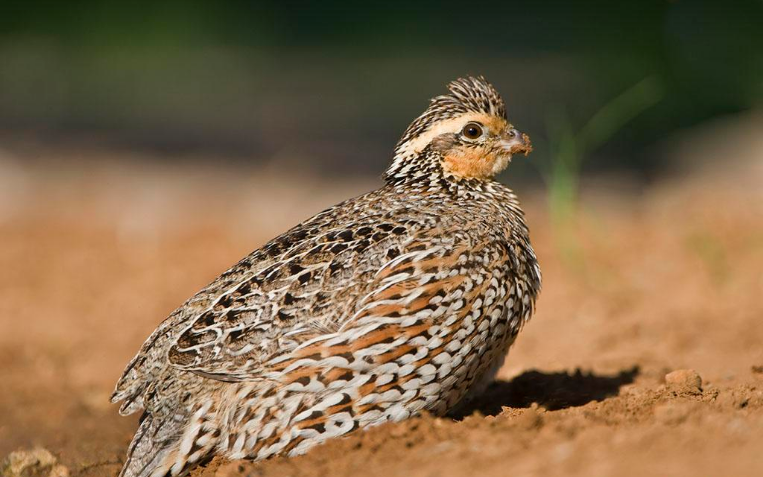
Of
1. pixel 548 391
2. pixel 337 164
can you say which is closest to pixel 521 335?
pixel 548 391

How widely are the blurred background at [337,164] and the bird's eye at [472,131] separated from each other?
1633 millimetres

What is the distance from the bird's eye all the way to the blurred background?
5.36ft

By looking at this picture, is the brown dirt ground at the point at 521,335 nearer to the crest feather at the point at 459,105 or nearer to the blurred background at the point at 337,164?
the blurred background at the point at 337,164

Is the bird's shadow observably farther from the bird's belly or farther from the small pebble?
the bird's belly

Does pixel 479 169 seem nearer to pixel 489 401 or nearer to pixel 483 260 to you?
pixel 483 260

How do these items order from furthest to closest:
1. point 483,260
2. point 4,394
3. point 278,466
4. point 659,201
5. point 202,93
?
point 202,93 < point 659,201 < point 4,394 < point 483,260 < point 278,466

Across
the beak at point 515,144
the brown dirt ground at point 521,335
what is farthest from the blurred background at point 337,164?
the beak at point 515,144

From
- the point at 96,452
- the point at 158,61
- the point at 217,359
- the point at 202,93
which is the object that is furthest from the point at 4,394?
the point at 158,61

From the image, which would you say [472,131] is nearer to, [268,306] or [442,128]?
[442,128]

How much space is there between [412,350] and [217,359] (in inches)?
34.8

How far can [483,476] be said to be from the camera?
3875 millimetres

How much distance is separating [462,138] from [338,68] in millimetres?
14745

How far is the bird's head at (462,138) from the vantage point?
5.71 meters

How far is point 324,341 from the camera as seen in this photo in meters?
4.64
